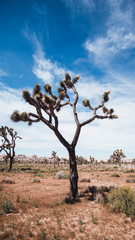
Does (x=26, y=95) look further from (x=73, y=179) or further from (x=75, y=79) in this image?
(x=73, y=179)

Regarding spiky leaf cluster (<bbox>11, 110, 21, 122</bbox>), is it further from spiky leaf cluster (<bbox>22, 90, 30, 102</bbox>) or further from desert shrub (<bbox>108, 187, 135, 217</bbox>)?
desert shrub (<bbox>108, 187, 135, 217</bbox>)

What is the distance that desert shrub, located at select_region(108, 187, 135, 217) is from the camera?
5.75m

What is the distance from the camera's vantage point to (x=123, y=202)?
19.7 ft

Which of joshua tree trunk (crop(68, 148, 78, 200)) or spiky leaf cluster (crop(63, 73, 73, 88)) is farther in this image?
spiky leaf cluster (crop(63, 73, 73, 88))

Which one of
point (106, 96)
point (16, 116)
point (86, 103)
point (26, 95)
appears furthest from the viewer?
point (86, 103)

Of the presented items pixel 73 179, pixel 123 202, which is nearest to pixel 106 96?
pixel 73 179

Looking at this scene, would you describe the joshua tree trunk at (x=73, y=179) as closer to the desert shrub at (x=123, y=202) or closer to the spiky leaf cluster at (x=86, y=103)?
the desert shrub at (x=123, y=202)

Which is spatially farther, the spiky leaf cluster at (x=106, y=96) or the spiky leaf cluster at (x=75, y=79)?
the spiky leaf cluster at (x=75, y=79)

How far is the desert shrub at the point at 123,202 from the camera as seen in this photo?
226 inches

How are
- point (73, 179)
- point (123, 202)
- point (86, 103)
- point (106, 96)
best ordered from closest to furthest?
1. point (123, 202)
2. point (73, 179)
3. point (106, 96)
4. point (86, 103)

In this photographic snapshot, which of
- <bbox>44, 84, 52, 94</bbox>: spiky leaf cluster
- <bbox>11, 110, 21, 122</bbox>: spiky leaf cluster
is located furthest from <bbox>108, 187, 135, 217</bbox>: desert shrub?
<bbox>44, 84, 52, 94</bbox>: spiky leaf cluster

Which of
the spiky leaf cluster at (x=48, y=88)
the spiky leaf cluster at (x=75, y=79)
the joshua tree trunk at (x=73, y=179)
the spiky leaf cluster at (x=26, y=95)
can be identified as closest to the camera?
the joshua tree trunk at (x=73, y=179)

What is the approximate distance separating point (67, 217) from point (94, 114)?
20.6ft

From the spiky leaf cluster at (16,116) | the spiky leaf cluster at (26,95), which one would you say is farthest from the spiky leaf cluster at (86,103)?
the spiky leaf cluster at (16,116)
